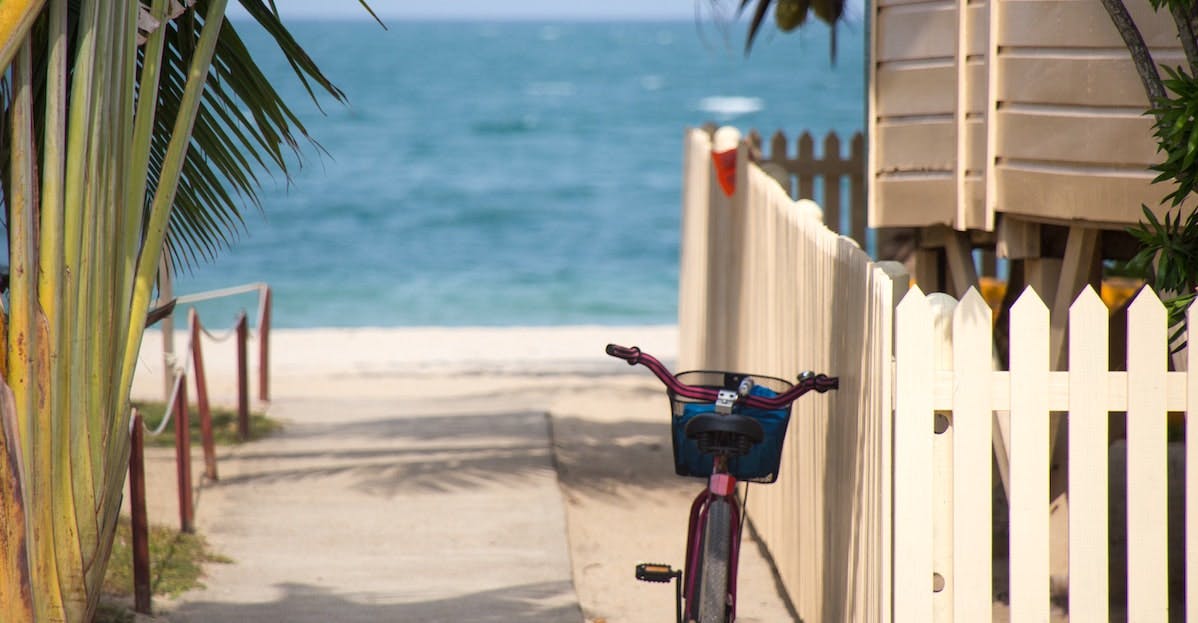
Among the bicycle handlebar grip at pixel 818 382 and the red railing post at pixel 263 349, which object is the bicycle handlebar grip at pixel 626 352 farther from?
the red railing post at pixel 263 349

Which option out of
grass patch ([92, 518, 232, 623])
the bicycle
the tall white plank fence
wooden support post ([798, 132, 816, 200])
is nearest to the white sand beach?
grass patch ([92, 518, 232, 623])

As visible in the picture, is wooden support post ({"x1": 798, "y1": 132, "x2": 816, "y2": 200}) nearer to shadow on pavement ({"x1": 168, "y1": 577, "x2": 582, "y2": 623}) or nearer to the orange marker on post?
the orange marker on post

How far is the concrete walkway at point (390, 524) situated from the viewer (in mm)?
5832

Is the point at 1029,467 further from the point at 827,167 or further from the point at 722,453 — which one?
the point at 827,167

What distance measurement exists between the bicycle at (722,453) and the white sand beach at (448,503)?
144 cm

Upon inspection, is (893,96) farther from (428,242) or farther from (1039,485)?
(428,242)

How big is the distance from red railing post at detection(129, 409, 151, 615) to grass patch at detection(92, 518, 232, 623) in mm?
83

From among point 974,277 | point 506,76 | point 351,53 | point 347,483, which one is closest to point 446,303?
point 347,483

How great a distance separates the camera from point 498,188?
47.6 m

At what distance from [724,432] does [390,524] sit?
11.4ft

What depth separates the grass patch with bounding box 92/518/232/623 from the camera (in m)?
5.63

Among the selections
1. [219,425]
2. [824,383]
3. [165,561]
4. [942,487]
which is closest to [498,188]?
[219,425]

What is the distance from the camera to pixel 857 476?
4.35m

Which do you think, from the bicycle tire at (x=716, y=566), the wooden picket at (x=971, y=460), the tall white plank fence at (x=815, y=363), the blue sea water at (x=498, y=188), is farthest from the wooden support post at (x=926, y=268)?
the wooden picket at (x=971, y=460)
